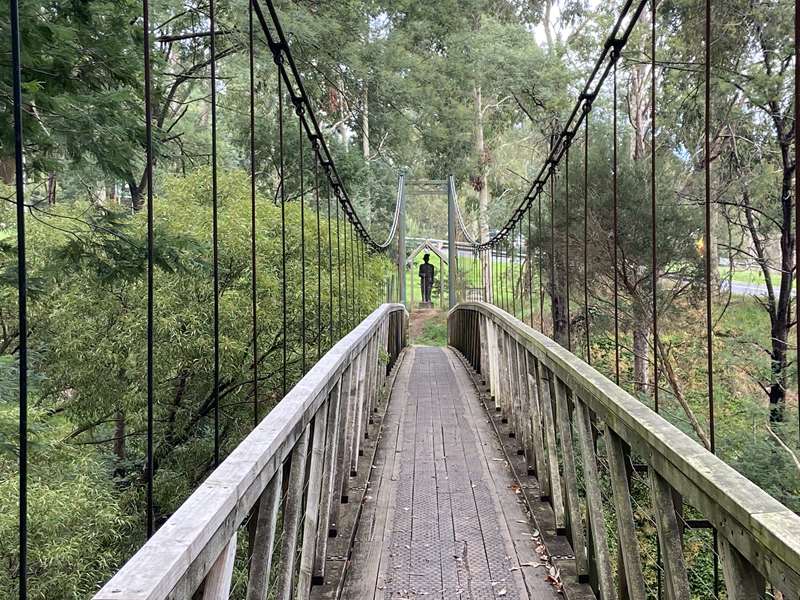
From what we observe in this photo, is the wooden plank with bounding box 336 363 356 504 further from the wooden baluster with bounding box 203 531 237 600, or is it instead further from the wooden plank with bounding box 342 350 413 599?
the wooden baluster with bounding box 203 531 237 600

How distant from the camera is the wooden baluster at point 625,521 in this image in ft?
4.44

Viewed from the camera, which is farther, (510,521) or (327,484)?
(510,521)

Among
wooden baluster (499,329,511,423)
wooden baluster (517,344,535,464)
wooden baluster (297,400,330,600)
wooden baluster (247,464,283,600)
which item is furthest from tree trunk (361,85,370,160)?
wooden baluster (247,464,283,600)

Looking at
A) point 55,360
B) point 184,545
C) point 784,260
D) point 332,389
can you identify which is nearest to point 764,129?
point 784,260

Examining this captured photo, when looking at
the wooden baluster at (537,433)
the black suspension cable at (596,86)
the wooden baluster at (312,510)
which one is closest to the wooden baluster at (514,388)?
the wooden baluster at (537,433)

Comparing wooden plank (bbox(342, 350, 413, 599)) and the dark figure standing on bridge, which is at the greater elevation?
the dark figure standing on bridge

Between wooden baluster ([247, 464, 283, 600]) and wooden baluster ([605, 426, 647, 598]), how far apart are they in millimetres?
673

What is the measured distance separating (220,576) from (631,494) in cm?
117

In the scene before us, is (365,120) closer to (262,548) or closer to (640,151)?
(640,151)

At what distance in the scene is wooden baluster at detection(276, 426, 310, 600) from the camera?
1.37m

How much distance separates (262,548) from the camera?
1163 millimetres

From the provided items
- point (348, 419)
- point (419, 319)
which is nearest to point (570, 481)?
point (348, 419)

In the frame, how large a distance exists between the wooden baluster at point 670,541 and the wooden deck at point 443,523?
76 cm

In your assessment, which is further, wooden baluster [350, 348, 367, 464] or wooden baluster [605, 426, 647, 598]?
wooden baluster [350, 348, 367, 464]
